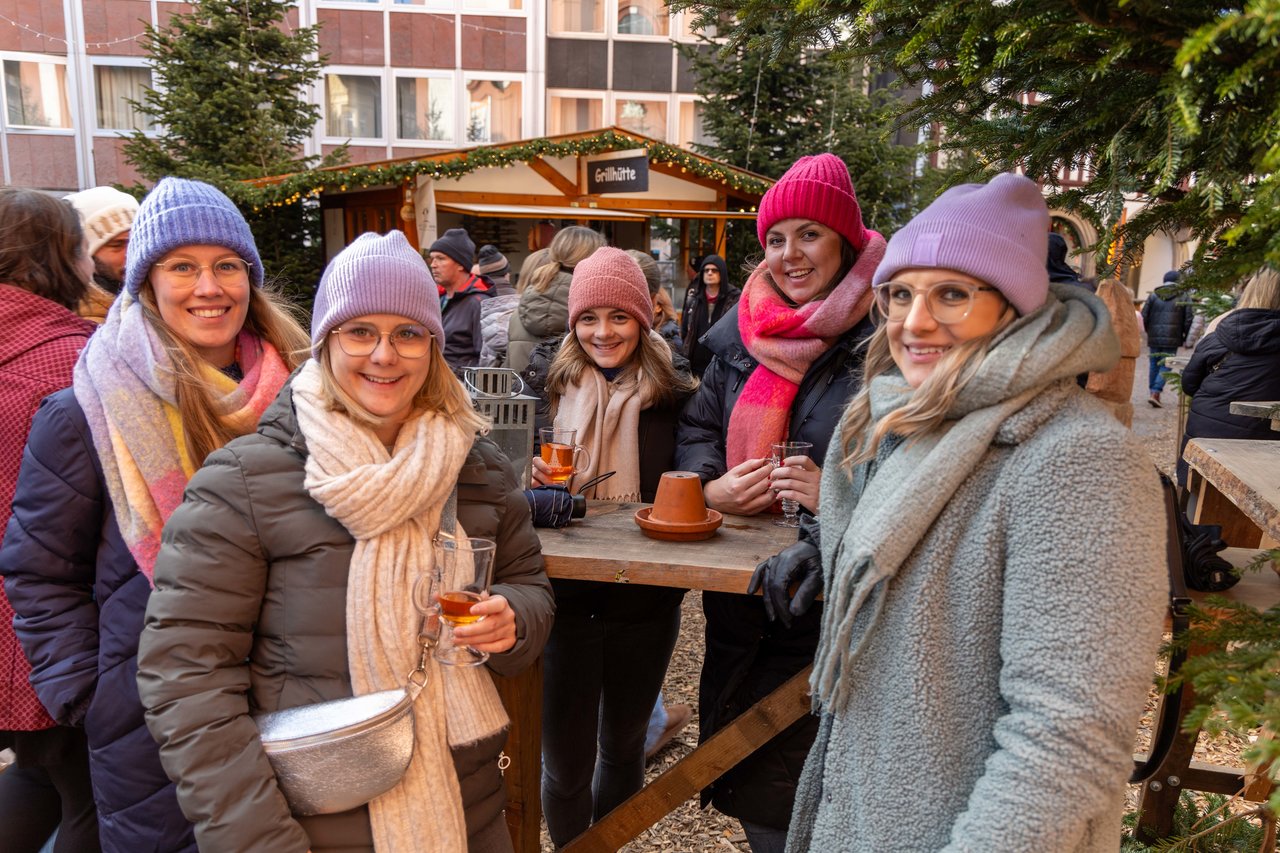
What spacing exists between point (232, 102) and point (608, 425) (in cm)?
1129

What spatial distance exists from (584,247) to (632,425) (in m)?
2.37

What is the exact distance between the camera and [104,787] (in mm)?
2123

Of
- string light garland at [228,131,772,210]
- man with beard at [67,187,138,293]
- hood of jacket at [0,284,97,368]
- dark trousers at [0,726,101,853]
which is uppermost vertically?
string light garland at [228,131,772,210]

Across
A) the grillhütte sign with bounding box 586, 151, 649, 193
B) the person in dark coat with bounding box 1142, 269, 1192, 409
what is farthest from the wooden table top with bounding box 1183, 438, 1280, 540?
the person in dark coat with bounding box 1142, 269, 1192, 409

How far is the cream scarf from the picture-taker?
9.95 feet

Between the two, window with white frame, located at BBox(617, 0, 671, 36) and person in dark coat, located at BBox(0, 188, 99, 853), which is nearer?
person in dark coat, located at BBox(0, 188, 99, 853)

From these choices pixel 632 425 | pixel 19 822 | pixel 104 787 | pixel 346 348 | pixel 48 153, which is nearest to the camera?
pixel 346 348

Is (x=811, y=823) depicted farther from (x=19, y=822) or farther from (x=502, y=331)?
(x=502, y=331)

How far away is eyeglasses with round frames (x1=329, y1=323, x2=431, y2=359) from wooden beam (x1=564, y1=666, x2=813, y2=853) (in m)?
1.26

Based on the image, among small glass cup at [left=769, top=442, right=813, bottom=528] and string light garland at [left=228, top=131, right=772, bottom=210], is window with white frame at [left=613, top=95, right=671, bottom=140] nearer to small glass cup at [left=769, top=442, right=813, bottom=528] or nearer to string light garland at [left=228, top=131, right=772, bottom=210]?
string light garland at [left=228, top=131, right=772, bottom=210]

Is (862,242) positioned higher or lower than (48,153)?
lower

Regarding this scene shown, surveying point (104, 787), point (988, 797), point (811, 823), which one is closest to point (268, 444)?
point (104, 787)

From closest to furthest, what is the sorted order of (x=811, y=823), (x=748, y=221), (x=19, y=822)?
(x=811, y=823) → (x=19, y=822) → (x=748, y=221)

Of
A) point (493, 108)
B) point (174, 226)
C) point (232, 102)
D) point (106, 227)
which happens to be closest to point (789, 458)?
point (174, 226)
